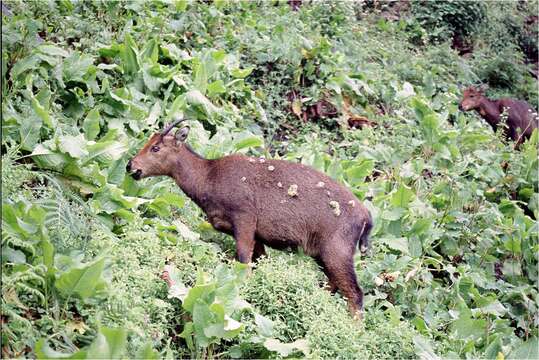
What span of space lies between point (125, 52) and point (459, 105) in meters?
7.47

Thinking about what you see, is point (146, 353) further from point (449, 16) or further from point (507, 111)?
point (449, 16)

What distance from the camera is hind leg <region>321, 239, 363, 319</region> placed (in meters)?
7.98

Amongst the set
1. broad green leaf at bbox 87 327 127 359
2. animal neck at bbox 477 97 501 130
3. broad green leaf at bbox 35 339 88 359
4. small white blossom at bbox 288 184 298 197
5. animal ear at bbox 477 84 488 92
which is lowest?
animal ear at bbox 477 84 488 92

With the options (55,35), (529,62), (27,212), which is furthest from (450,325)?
(529,62)

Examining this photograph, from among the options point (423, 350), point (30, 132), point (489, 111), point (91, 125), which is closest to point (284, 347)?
point (423, 350)

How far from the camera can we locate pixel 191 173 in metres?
8.54

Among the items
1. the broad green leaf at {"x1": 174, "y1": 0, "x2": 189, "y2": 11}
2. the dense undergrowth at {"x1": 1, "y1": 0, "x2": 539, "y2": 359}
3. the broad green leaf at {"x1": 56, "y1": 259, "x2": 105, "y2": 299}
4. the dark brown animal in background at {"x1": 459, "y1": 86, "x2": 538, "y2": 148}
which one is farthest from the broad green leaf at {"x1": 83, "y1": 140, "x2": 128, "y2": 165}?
the dark brown animal in background at {"x1": 459, "y1": 86, "x2": 538, "y2": 148}

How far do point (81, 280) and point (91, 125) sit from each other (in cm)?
306

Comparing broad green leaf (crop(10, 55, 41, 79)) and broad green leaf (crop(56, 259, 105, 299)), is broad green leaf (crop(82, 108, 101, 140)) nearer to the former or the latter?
broad green leaf (crop(10, 55, 41, 79))

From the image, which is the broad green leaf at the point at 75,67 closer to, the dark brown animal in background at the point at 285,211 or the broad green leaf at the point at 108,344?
the dark brown animal in background at the point at 285,211

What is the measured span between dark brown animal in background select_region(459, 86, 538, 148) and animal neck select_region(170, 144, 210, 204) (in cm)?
Answer: 811

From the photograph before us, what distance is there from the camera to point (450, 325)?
338 inches

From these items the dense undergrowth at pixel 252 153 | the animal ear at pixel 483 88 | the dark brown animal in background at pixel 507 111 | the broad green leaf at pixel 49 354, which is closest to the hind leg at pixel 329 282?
the dense undergrowth at pixel 252 153

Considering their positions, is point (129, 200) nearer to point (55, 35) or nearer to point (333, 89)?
point (55, 35)
